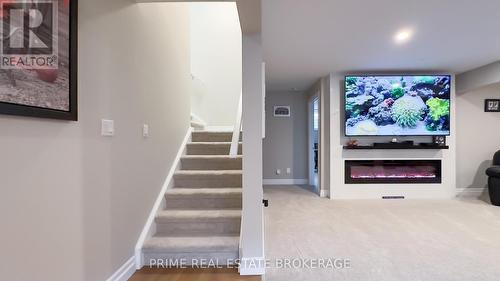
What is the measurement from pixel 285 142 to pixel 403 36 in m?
3.69

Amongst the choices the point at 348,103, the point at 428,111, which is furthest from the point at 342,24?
the point at 428,111

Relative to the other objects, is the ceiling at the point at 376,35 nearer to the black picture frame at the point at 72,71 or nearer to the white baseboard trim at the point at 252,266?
the black picture frame at the point at 72,71

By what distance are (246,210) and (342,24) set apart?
2193mm

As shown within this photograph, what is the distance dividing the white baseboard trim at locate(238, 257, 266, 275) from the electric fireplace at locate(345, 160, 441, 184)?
3.27 meters

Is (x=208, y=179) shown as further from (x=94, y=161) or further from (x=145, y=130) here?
(x=94, y=161)

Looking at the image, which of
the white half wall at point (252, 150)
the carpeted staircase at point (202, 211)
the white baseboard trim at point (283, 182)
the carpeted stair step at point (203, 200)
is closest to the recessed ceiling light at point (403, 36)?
the white half wall at point (252, 150)

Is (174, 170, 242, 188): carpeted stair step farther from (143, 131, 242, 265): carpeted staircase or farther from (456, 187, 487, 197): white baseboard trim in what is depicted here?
(456, 187, 487, 197): white baseboard trim

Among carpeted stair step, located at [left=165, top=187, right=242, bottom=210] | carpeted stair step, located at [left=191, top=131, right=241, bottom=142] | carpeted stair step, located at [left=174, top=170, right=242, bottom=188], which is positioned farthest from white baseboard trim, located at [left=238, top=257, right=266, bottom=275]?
carpeted stair step, located at [left=191, top=131, right=241, bottom=142]

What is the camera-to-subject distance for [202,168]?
3.38 metres

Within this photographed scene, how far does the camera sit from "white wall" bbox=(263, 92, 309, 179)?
6.61 m

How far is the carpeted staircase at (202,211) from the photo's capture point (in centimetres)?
236

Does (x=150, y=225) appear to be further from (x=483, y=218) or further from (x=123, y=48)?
(x=483, y=218)

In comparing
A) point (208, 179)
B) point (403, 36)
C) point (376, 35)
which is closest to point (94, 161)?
point (208, 179)

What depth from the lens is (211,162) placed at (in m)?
3.33
